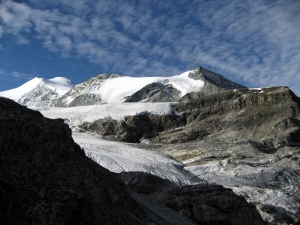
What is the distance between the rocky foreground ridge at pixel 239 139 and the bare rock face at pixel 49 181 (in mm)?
21445

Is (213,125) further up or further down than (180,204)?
further up

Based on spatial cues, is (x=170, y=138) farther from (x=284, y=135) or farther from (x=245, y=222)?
(x=245, y=222)

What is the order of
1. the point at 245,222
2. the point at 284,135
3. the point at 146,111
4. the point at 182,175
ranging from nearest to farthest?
the point at 245,222 < the point at 182,175 < the point at 284,135 < the point at 146,111

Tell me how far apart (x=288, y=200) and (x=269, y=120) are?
37.6m

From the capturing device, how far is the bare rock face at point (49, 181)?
1486 centimetres

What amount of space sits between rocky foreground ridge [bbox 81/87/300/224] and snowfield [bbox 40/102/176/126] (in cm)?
235

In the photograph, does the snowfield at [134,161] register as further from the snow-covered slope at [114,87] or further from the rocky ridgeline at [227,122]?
the snow-covered slope at [114,87]

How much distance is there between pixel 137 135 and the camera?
91.7 meters

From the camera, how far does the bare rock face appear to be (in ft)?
48.8

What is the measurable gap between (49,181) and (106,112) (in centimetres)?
8406

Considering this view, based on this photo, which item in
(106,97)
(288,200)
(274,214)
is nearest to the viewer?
(274,214)

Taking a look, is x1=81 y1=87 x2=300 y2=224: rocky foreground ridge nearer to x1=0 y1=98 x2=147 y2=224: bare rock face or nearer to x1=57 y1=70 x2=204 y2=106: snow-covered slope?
x1=0 y1=98 x2=147 y2=224: bare rock face

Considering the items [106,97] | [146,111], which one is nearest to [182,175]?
[146,111]

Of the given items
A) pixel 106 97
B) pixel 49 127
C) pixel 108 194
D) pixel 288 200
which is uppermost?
pixel 106 97
